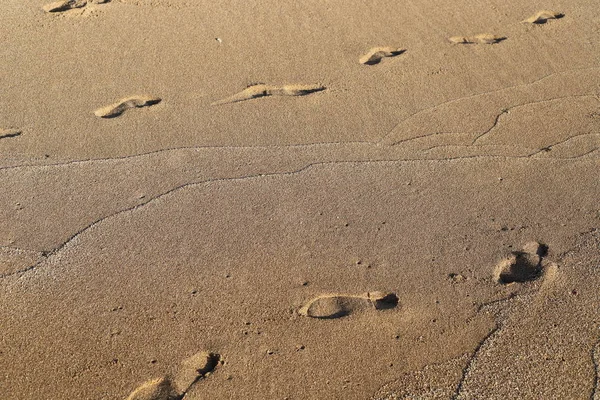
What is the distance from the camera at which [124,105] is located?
3.55m

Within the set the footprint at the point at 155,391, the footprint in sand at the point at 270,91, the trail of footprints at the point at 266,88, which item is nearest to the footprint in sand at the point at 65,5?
the trail of footprints at the point at 266,88

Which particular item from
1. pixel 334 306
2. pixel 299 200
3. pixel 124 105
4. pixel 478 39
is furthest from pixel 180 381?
pixel 478 39

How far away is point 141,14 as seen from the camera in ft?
13.9

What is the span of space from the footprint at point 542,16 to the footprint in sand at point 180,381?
10.3ft

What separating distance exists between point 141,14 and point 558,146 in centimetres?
262

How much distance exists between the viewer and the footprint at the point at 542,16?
431 centimetres

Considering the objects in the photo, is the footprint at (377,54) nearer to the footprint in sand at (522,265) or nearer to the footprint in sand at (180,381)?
the footprint in sand at (522,265)

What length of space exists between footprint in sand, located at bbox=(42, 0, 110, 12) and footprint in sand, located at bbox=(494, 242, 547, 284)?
3087 mm

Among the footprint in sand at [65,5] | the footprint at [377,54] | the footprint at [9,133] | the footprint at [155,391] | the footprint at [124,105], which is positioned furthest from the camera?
the footprint in sand at [65,5]

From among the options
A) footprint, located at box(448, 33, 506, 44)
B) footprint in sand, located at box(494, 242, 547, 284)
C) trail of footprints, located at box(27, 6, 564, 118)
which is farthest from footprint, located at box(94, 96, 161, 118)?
footprint in sand, located at box(494, 242, 547, 284)

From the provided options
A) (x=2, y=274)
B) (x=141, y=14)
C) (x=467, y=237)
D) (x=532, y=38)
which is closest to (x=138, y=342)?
(x=2, y=274)

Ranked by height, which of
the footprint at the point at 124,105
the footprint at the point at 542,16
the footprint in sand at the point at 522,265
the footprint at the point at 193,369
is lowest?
the footprint in sand at the point at 522,265

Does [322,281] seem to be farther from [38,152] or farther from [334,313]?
[38,152]

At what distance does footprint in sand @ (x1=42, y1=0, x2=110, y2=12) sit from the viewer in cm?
426
